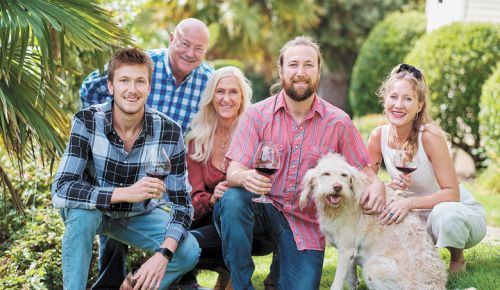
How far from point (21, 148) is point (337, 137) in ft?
7.17

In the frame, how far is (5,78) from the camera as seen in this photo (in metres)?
4.64

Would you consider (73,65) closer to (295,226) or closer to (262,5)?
(295,226)

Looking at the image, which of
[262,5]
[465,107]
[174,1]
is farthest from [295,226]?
[262,5]

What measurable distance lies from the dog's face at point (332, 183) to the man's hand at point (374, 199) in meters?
0.07

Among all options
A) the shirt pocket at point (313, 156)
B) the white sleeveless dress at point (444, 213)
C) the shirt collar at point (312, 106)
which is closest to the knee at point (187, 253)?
the shirt pocket at point (313, 156)

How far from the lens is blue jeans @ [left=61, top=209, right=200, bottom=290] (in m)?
4.22

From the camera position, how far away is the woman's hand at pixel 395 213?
4.45 meters

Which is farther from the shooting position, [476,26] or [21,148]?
[476,26]

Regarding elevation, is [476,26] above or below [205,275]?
above

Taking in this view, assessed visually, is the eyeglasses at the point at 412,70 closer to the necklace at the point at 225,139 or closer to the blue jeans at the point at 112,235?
the necklace at the point at 225,139

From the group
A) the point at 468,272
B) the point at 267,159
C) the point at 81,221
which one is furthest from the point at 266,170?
the point at 468,272

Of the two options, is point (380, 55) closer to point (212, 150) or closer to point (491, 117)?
point (491, 117)

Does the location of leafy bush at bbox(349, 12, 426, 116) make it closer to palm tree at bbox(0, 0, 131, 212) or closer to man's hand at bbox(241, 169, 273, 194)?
palm tree at bbox(0, 0, 131, 212)

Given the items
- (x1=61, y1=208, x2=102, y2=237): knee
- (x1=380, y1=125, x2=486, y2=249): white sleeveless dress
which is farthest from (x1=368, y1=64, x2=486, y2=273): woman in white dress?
(x1=61, y1=208, x2=102, y2=237): knee
